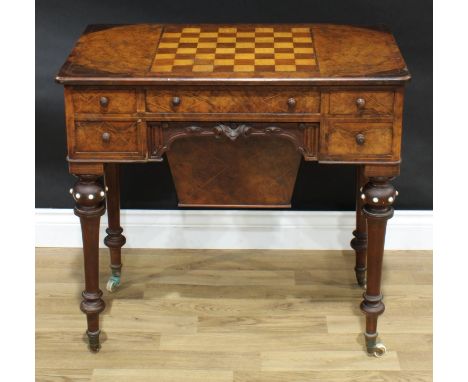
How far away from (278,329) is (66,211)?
109cm

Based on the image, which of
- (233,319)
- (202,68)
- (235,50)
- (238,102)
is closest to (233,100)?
(238,102)

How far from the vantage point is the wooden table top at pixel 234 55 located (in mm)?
3107

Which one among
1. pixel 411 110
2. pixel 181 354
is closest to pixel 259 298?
pixel 181 354

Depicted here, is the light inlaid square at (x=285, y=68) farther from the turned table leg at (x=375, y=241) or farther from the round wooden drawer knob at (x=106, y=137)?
the round wooden drawer knob at (x=106, y=137)

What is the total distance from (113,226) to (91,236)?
0.55 meters

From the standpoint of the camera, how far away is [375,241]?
3340 mm

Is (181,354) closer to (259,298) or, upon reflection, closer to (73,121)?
(259,298)

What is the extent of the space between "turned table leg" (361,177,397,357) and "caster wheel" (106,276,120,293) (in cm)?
102

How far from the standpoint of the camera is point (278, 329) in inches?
144

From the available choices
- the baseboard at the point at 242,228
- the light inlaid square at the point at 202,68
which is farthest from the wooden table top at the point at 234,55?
the baseboard at the point at 242,228

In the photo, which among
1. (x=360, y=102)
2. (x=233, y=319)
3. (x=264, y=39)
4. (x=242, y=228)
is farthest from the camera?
(x=242, y=228)

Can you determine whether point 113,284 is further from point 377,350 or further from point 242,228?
point 377,350

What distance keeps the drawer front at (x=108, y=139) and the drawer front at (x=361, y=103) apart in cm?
61

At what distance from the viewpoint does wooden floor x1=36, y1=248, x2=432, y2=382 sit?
3.44 m
